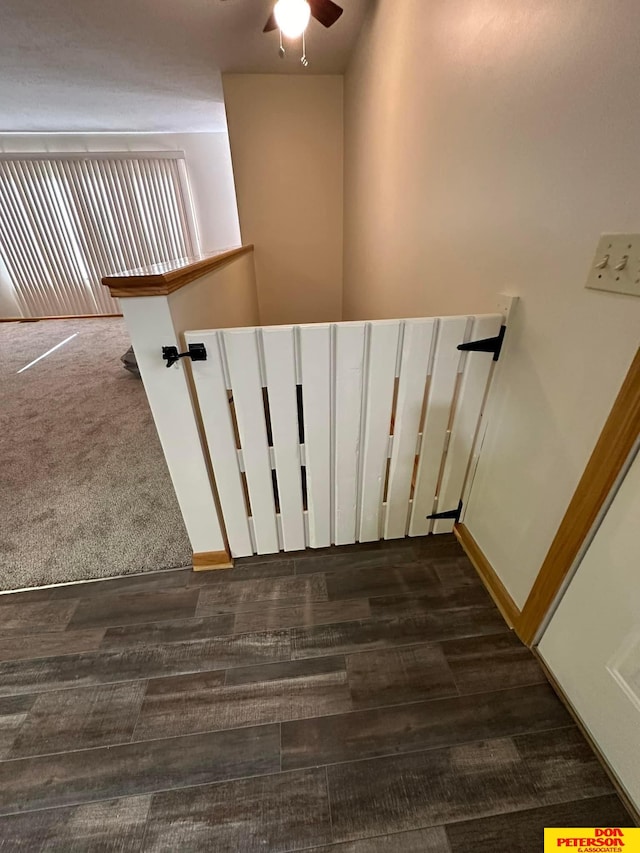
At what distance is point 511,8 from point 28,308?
7189 mm

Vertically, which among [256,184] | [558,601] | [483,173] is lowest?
[558,601]

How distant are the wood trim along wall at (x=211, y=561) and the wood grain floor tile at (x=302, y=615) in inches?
9.1

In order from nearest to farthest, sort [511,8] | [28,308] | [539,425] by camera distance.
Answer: [511,8], [539,425], [28,308]

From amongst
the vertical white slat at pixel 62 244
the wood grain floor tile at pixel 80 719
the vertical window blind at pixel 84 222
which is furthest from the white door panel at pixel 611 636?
the vertical white slat at pixel 62 244

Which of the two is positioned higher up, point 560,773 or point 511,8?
point 511,8

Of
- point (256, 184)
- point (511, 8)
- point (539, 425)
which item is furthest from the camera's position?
point (256, 184)

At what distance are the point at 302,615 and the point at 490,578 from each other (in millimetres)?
750

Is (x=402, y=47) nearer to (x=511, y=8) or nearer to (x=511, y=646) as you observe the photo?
(x=511, y=8)

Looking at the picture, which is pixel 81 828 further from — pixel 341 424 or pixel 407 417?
pixel 407 417

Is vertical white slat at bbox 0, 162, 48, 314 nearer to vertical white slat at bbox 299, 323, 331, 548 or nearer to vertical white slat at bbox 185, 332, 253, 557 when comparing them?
vertical white slat at bbox 185, 332, 253, 557

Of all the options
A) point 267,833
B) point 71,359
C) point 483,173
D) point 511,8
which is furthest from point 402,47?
point 71,359

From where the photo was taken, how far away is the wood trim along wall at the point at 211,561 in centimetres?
143

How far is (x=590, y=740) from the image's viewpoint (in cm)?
96

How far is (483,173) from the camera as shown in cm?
114
